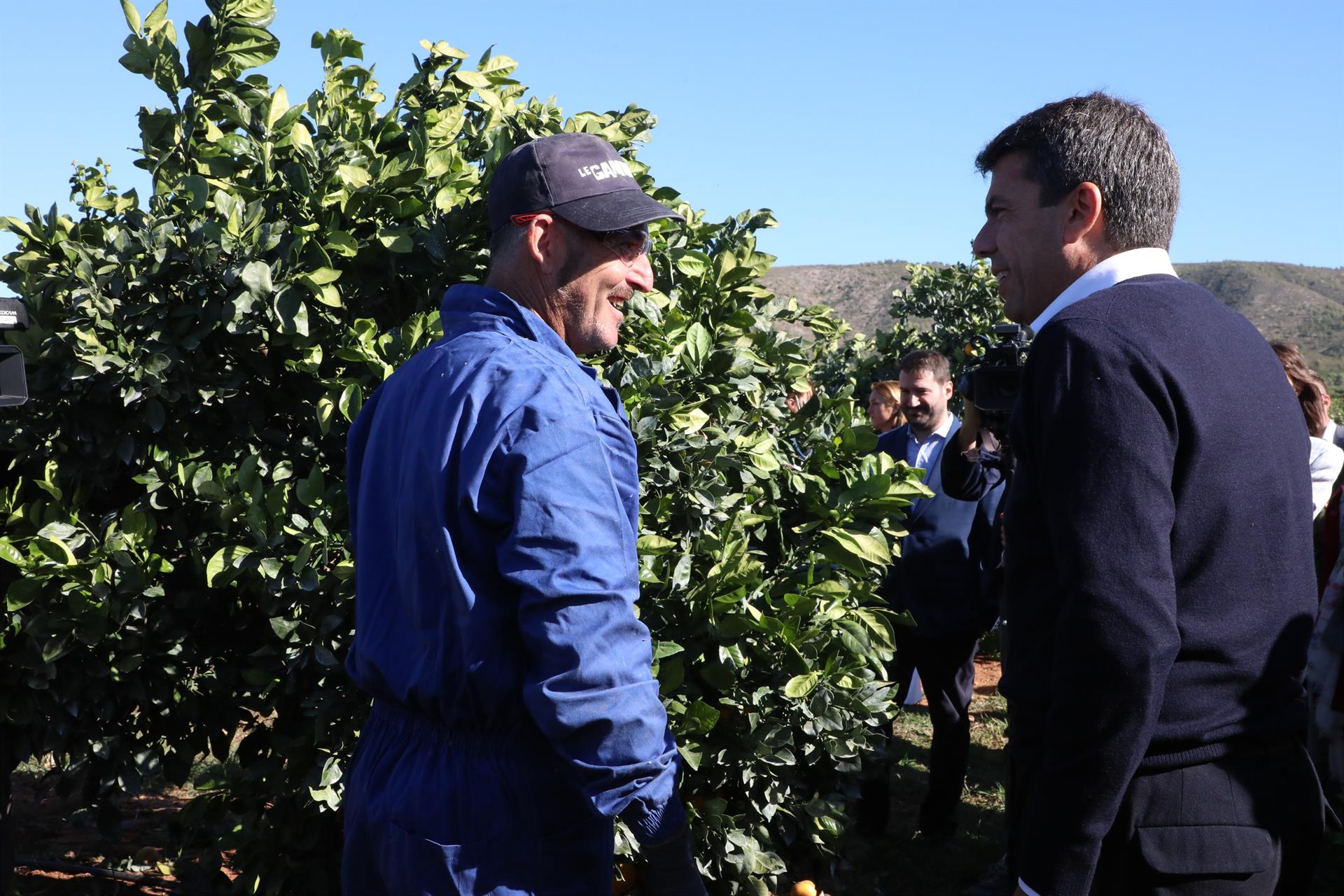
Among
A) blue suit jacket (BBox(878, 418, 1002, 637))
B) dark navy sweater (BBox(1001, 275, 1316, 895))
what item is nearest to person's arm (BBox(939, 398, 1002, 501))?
blue suit jacket (BBox(878, 418, 1002, 637))

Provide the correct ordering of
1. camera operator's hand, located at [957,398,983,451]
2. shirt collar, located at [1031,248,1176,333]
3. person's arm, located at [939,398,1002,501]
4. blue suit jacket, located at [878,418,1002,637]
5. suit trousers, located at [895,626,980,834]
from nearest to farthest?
shirt collar, located at [1031,248,1176,333] < camera operator's hand, located at [957,398,983,451] < person's arm, located at [939,398,1002,501] < blue suit jacket, located at [878,418,1002,637] < suit trousers, located at [895,626,980,834]

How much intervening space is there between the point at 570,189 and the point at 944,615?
4.11 m

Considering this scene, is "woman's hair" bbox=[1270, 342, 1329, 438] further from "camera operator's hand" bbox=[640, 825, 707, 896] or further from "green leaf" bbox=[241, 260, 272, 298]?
"camera operator's hand" bbox=[640, 825, 707, 896]

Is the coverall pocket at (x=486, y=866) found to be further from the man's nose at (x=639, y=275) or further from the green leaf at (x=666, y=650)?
the green leaf at (x=666, y=650)

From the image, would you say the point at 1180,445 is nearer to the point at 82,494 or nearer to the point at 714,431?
the point at 714,431

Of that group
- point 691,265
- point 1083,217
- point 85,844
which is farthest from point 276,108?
point 85,844

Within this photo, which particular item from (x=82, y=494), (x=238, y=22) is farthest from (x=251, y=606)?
(x=238, y=22)

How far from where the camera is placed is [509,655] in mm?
1750

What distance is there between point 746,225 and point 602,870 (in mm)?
2608

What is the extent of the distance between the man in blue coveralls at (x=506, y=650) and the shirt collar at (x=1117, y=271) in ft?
2.77

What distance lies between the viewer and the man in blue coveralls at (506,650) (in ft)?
5.50

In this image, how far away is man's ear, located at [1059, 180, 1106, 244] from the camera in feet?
6.64

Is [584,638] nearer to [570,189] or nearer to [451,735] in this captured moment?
[451,735]

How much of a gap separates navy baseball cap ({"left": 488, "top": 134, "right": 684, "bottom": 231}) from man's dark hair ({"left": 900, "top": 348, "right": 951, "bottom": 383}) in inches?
167
